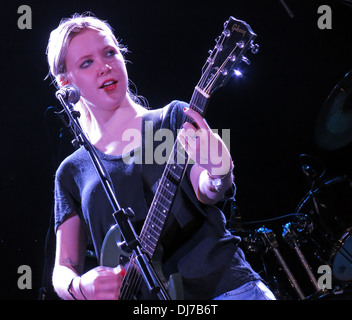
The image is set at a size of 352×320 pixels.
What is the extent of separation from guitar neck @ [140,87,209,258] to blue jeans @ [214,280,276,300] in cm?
29

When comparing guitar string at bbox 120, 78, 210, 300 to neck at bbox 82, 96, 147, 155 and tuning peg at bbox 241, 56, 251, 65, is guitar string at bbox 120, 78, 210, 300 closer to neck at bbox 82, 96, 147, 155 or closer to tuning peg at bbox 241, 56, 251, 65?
tuning peg at bbox 241, 56, 251, 65

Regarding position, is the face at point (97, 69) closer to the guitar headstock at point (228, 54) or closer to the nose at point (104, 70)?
the nose at point (104, 70)

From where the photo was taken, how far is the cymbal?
322 centimetres

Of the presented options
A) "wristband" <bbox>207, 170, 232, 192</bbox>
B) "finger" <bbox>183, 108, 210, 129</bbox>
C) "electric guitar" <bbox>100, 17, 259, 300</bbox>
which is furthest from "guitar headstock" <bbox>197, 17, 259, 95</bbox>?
"wristband" <bbox>207, 170, 232, 192</bbox>

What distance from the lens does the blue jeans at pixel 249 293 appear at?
53.8 inches

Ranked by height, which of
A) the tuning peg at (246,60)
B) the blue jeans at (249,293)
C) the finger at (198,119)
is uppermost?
the tuning peg at (246,60)

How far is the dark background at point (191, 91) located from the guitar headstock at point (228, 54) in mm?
1664

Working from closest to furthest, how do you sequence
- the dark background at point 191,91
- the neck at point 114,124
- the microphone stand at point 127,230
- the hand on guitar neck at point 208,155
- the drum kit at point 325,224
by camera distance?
the microphone stand at point 127,230 → the hand on guitar neck at point 208,155 → the neck at point 114,124 → the dark background at point 191,91 → the drum kit at point 325,224

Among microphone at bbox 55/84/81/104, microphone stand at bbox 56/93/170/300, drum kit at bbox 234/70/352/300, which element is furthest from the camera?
drum kit at bbox 234/70/352/300

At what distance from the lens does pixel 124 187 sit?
165 cm

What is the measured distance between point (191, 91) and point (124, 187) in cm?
199

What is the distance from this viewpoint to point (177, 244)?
4.98ft

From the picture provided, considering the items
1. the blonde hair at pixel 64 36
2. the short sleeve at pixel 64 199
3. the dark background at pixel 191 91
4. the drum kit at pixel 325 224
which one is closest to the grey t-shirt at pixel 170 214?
the short sleeve at pixel 64 199
